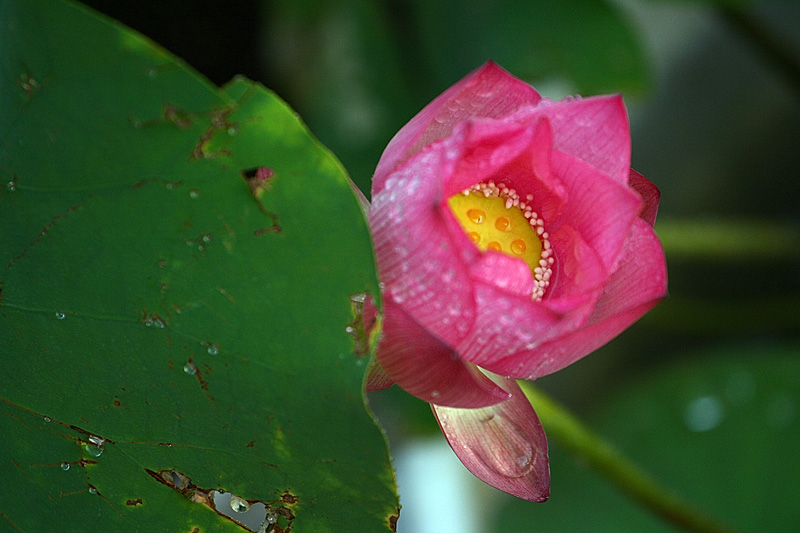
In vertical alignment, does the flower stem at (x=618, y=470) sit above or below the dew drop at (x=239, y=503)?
below

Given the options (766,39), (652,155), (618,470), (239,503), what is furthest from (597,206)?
(652,155)

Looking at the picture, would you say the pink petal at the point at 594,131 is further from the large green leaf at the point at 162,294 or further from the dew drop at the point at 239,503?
the dew drop at the point at 239,503

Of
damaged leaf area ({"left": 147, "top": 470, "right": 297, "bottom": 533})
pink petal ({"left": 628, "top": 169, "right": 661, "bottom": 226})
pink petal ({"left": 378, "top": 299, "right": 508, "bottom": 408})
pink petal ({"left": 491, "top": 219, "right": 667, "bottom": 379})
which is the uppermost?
pink petal ({"left": 628, "top": 169, "right": 661, "bottom": 226})

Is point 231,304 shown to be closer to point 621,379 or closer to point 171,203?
point 171,203

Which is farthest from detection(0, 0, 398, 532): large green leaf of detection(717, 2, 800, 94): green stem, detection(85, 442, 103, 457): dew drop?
detection(717, 2, 800, 94): green stem

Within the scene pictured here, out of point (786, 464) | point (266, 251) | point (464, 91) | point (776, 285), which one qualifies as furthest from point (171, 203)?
point (776, 285)

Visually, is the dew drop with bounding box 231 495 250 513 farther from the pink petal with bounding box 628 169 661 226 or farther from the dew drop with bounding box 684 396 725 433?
the dew drop with bounding box 684 396 725 433

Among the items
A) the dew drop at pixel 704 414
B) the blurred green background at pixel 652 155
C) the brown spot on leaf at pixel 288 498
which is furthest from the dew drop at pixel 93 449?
the dew drop at pixel 704 414
